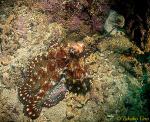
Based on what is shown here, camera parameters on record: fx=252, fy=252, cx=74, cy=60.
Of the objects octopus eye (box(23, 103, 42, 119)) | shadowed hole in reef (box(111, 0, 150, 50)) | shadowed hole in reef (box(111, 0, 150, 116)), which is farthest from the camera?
shadowed hole in reef (box(111, 0, 150, 50))

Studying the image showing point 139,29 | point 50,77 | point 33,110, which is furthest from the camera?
point 139,29

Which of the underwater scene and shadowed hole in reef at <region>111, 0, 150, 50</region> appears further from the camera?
shadowed hole in reef at <region>111, 0, 150, 50</region>

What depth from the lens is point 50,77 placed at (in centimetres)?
376

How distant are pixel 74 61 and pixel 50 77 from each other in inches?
17.6

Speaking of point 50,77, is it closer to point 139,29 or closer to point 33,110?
point 33,110

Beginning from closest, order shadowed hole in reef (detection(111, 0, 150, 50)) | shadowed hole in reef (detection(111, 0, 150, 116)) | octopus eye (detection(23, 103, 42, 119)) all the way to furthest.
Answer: shadowed hole in reef (detection(111, 0, 150, 116)) < octopus eye (detection(23, 103, 42, 119)) < shadowed hole in reef (detection(111, 0, 150, 50))

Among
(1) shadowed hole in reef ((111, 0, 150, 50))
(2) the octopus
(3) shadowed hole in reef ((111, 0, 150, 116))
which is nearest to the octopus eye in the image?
(2) the octopus

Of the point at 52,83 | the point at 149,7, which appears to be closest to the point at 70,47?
the point at 52,83

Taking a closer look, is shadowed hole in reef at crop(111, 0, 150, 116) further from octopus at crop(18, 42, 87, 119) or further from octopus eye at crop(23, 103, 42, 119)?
octopus eye at crop(23, 103, 42, 119)

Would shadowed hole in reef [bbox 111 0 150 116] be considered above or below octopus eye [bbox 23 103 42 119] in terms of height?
above

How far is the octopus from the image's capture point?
12.0 feet

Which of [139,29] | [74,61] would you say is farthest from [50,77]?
[139,29]

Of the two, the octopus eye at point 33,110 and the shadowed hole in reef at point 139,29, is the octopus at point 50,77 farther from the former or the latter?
the shadowed hole in reef at point 139,29

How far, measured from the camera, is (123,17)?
13.4 ft
